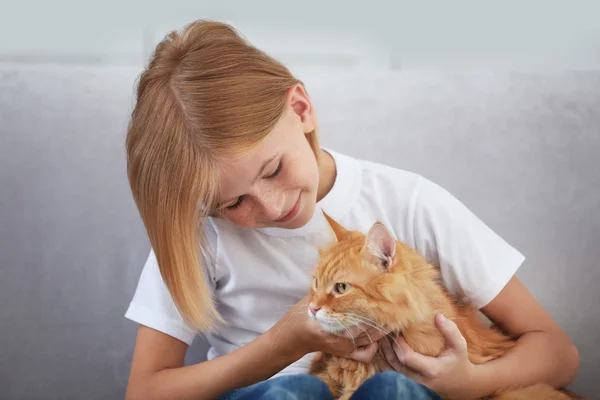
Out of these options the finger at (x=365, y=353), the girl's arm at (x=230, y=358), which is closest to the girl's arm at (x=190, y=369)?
the girl's arm at (x=230, y=358)

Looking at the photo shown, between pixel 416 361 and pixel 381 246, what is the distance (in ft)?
0.48

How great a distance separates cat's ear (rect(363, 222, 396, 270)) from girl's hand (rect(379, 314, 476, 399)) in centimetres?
9

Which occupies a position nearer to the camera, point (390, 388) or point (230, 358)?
point (390, 388)

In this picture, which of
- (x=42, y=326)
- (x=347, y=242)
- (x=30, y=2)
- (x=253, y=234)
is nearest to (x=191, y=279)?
(x=253, y=234)

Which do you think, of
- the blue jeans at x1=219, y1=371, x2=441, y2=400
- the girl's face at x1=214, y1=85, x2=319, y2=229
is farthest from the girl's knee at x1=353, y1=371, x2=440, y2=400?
the girl's face at x1=214, y1=85, x2=319, y2=229

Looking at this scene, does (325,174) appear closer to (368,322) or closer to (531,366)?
(368,322)

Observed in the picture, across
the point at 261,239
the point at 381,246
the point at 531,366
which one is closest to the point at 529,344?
the point at 531,366

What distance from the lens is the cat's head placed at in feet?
2.68

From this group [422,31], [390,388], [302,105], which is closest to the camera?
[390,388]

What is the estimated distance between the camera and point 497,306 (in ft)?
3.07

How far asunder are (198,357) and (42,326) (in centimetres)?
26

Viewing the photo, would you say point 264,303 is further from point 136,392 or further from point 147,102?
point 147,102

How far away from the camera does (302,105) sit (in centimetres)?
91

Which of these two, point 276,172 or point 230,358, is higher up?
point 276,172
